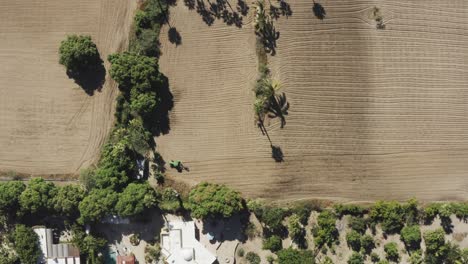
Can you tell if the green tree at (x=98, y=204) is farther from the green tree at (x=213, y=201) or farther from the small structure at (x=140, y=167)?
the green tree at (x=213, y=201)

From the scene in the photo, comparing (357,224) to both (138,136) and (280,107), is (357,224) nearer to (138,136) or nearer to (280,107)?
(280,107)

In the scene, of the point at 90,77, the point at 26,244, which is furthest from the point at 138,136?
the point at 26,244

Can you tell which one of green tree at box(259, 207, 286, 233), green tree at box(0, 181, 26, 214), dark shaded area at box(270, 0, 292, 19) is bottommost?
green tree at box(259, 207, 286, 233)

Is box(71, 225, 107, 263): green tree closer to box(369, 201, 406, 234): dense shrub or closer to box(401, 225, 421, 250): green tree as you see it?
box(369, 201, 406, 234): dense shrub

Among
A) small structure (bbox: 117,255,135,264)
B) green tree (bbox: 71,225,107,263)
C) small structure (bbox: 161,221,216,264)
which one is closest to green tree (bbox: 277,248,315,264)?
small structure (bbox: 161,221,216,264)

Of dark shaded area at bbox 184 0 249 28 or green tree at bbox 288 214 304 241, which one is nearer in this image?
A: green tree at bbox 288 214 304 241

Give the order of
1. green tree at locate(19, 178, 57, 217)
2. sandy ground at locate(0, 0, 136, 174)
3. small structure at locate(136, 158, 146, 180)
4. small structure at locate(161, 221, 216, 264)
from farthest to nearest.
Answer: sandy ground at locate(0, 0, 136, 174) < small structure at locate(136, 158, 146, 180) < small structure at locate(161, 221, 216, 264) < green tree at locate(19, 178, 57, 217)

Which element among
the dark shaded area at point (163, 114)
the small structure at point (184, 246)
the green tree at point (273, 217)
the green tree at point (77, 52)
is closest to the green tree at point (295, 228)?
the green tree at point (273, 217)

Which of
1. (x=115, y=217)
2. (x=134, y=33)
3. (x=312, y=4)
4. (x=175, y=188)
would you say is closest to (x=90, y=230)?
(x=115, y=217)
